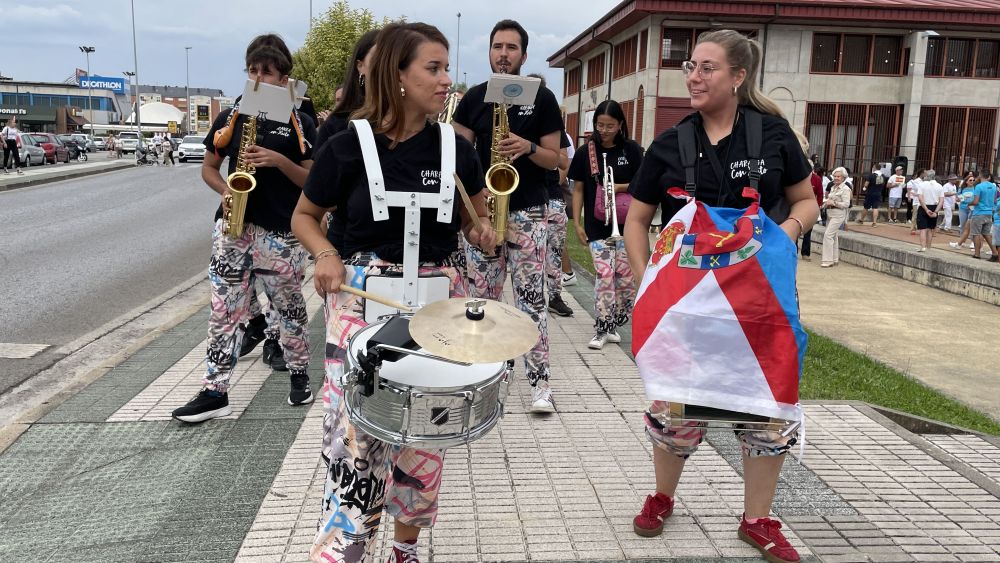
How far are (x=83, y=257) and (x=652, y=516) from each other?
34.9ft

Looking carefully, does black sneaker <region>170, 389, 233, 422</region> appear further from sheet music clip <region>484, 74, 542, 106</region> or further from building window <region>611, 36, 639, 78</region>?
building window <region>611, 36, 639, 78</region>

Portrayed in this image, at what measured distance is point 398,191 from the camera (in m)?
2.52

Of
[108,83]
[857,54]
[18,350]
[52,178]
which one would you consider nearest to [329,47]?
[52,178]

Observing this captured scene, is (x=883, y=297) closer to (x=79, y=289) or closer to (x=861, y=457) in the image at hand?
(x=861, y=457)

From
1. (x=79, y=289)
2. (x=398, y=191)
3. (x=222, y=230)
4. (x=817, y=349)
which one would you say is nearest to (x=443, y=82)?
(x=398, y=191)

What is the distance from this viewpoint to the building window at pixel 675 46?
91.4ft

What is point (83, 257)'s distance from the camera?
11.3 meters

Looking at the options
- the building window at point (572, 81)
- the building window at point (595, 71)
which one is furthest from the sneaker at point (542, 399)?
the building window at point (572, 81)

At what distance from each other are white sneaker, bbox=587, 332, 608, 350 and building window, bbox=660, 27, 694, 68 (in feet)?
76.6

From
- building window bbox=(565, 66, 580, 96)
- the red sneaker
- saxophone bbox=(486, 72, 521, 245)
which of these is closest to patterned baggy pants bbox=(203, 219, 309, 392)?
saxophone bbox=(486, 72, 521, 245)

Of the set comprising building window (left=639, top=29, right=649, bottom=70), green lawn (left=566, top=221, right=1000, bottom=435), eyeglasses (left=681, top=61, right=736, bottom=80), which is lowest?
green lawn (left=566, top=221, right=1000, bottom=435)

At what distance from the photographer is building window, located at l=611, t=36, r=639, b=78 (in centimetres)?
3015

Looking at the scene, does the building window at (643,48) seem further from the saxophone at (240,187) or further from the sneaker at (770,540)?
the sneaker at (770,540)

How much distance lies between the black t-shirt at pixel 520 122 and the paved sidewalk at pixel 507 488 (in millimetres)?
1328
